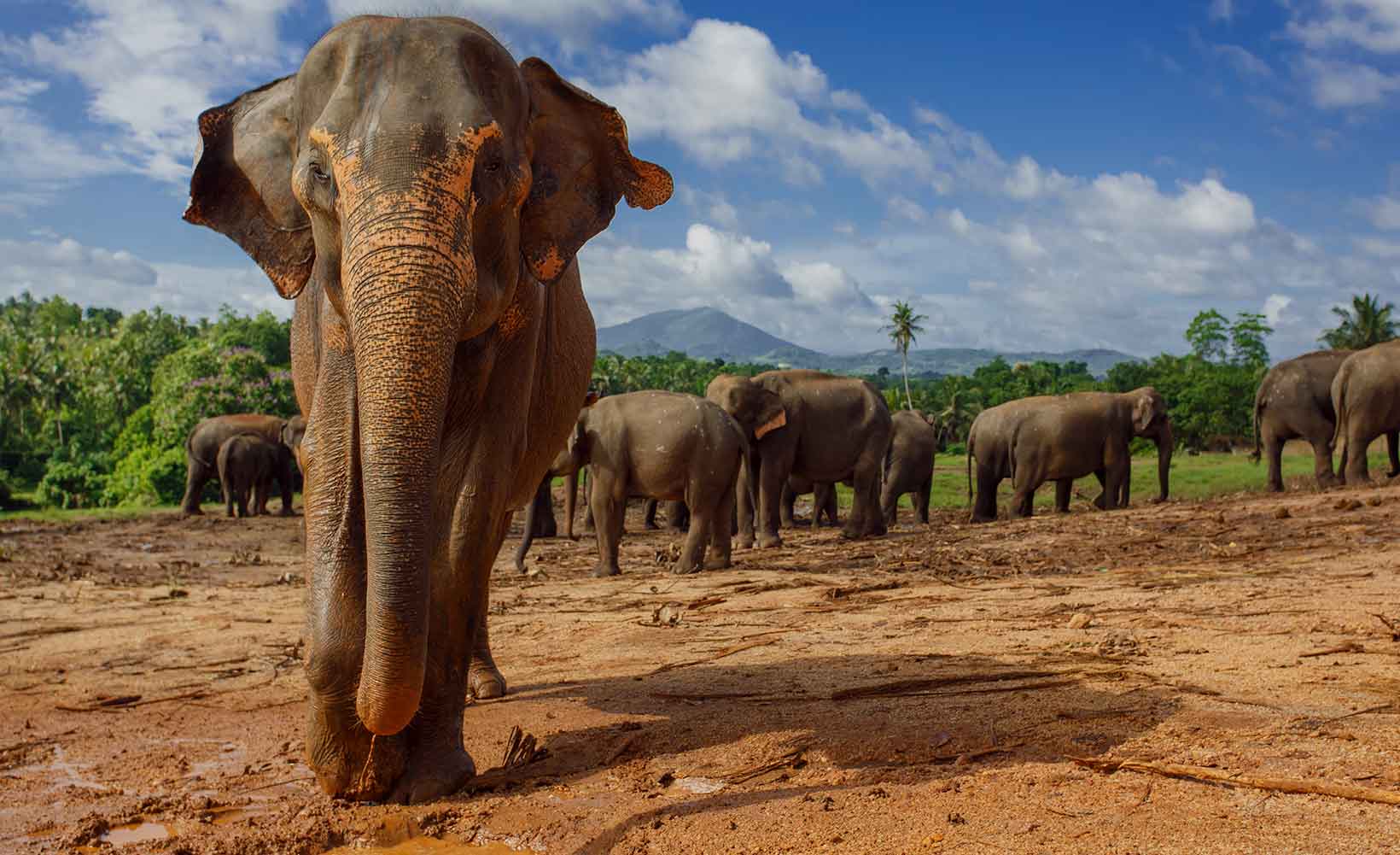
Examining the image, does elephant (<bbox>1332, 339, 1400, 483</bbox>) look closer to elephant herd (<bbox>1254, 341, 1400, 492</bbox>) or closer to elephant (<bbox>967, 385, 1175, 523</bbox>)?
elephant herd (<bbox>1254, 341, 1400, 492</bbox>)

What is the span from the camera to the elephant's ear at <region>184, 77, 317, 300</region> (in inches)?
190

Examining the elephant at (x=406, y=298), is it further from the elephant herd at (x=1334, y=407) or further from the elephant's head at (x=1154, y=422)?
the elephant's head at (x=1154, y=422)

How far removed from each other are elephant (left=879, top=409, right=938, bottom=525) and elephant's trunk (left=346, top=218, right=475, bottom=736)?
19.9m

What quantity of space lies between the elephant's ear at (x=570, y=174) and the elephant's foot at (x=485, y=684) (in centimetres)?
251

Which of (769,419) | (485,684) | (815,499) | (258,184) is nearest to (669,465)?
(769,419)

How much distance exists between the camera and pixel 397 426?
383cm

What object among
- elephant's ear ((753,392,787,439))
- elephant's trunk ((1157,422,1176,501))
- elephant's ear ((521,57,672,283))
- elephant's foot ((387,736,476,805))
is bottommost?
elephant's foot ((387,736,476,805))

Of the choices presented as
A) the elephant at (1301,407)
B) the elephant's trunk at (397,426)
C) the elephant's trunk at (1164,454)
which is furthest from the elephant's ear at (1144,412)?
the elephant's trunk at (397,426)

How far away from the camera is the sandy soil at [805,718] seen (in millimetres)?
3932

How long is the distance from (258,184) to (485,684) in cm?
289

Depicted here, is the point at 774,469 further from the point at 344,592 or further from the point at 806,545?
the point at 344,592

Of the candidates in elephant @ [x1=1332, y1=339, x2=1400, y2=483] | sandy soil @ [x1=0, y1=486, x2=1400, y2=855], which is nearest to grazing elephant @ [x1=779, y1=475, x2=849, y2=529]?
elephant @ [x1=1332, y1=339, x2=1400, y2=483]

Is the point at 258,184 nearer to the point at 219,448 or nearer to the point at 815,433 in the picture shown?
the point at 815,433

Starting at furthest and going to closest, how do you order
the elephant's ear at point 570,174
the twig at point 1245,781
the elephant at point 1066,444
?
the elephant at point 1066,444
the elephant's ear at point 570,174
the twig at point 1245,781
